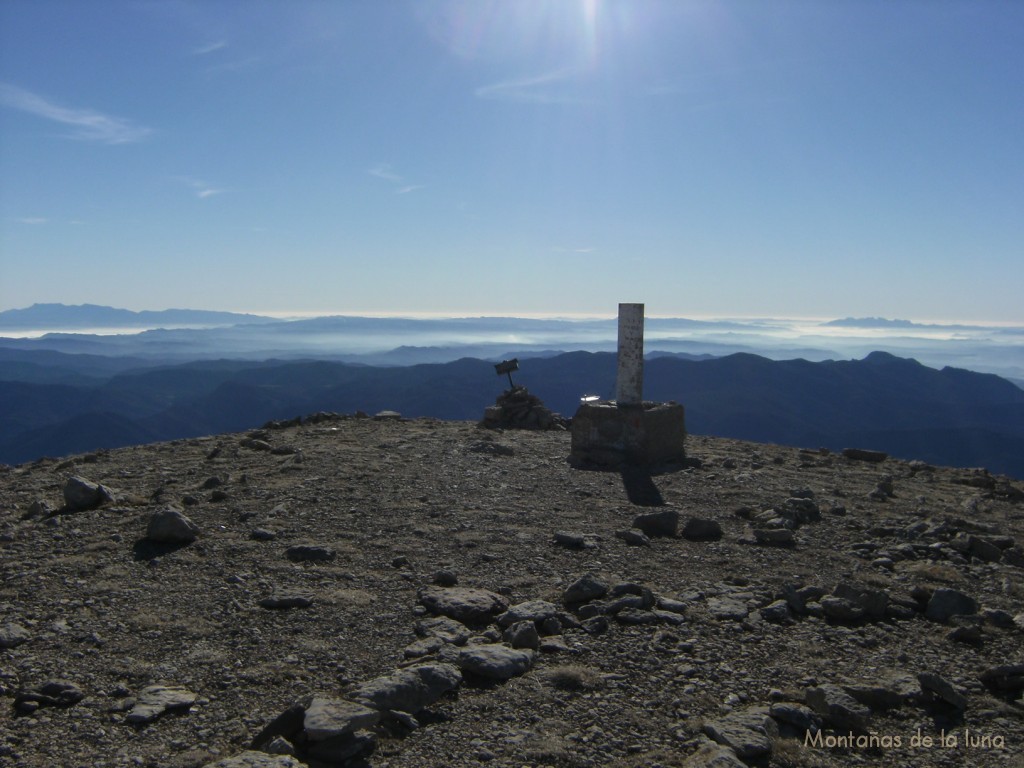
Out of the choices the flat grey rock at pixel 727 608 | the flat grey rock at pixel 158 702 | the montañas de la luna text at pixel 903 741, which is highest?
the flat grey rock at pixel 727 608

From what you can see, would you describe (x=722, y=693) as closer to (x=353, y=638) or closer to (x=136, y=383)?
(x=353, y=638)

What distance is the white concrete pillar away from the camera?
13719mm

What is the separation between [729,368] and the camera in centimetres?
9662

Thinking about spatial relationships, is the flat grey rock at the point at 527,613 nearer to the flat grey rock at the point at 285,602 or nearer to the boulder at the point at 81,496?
the flat grey rock at the point at 285,602

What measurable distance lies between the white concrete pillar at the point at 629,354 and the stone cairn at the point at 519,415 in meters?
4.09

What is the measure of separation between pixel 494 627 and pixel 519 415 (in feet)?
40.6

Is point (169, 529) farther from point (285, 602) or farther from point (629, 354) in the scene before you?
point (629, 354)

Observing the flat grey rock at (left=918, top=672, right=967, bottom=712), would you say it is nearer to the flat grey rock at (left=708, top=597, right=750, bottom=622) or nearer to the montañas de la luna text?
the montañas de la luna text

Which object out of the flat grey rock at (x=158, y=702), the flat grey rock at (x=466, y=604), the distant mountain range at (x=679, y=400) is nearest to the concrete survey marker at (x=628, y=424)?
the flat grey rock at (x=466, y=604)

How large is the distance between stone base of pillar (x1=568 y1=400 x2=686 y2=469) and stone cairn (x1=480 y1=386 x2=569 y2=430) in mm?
4153

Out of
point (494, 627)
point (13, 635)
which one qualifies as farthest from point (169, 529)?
point (494, 627)

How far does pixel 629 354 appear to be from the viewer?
1375 centimetres

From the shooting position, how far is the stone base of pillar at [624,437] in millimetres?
12969

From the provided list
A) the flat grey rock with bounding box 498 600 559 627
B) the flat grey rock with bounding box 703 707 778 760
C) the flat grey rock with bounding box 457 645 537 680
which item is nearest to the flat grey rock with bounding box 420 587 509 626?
the flat grey rock with bounding box 498 600 559 627
